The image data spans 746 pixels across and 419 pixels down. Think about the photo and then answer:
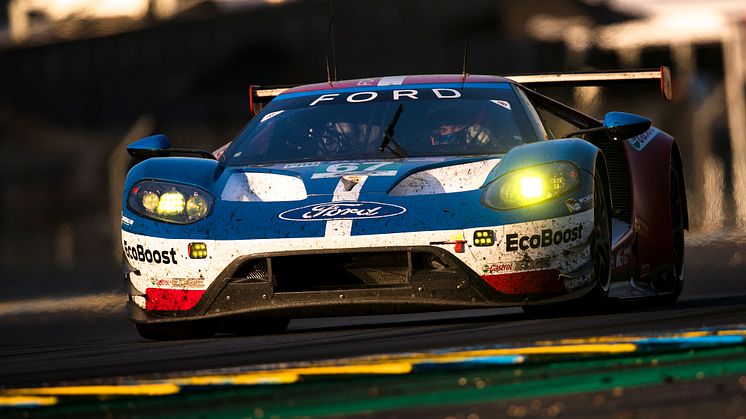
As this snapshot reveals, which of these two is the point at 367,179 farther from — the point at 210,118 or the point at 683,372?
the point at 210,118

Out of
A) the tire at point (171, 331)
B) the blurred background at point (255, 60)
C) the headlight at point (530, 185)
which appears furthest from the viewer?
the blurred background at point (255, 60)

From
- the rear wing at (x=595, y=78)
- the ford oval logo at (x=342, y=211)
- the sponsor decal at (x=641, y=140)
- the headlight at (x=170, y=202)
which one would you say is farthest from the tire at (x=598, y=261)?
the rear wing at (x=595, y=78)

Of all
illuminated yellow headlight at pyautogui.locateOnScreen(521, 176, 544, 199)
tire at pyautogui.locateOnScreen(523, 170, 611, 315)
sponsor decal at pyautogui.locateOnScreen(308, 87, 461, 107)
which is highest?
sponsor decal at pyautogui.locateOnScreen(308, 87, 461, 107)

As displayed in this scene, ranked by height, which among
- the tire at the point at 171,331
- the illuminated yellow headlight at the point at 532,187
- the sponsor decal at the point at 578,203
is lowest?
the tire at the point at 171,331

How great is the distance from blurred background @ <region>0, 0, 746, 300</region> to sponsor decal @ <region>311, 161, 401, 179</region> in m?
22.7

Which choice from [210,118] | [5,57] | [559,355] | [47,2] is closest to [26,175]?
[210,118]

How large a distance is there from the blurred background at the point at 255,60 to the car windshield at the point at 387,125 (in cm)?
2178

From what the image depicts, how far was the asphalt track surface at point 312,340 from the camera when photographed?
556cm

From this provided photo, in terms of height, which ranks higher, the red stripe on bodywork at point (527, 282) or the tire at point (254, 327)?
the red stripe on bodywork at point (527, 282)

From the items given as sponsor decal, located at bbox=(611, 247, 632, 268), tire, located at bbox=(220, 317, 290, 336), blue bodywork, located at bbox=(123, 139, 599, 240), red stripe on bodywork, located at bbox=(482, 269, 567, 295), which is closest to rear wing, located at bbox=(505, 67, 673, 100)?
sponsor decal, located at bbox=(611, 247, 632, 268)

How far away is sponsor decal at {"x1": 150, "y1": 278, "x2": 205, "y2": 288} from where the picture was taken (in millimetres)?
6750

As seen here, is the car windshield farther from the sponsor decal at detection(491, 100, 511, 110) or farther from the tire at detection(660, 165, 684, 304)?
the tire at detection(660, 165, 684, 304)

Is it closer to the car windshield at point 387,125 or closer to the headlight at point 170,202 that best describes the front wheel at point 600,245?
the car windshield at point 387,125

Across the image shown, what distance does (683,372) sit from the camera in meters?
4.49
